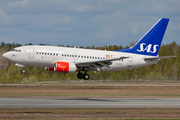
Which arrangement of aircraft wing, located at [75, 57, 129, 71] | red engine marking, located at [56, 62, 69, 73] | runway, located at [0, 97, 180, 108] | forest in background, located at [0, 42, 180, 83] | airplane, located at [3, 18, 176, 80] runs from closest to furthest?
1. runway, located at [0, 97, 180, 108]
2. red engine marking, located at [56, 62, 69, 73]
3. airplane, located at [3, 18, 176, 80]
4. aircraft wing, located at [75, 57, 129, 71]
5. forest in background, located at [0, 42, 180, 83]

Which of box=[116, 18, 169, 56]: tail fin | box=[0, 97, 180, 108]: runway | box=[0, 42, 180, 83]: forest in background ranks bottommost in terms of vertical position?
box=[0, 97, 180, 108]: runway

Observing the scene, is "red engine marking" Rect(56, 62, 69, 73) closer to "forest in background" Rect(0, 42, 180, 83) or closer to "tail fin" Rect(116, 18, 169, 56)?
"tail fin" Rect(116, 18, 169, 56)

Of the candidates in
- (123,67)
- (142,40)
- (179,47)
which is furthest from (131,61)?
(179,47)

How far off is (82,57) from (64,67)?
383 centimetres

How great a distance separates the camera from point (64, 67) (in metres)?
44.0

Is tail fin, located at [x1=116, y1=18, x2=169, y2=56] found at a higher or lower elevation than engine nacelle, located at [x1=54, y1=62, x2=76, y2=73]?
higher

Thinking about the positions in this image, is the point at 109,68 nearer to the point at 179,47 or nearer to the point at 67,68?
the point at 67,68

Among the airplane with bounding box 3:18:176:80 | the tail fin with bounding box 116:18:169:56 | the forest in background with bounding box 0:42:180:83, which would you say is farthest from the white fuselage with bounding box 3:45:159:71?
the forest in background with bounding box 0:42:180:83

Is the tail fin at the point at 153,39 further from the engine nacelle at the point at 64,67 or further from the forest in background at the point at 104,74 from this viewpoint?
the forest in background at the point at 104,74

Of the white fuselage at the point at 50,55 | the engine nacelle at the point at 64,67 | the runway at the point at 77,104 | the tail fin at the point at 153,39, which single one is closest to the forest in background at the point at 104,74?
the tail fin at the point at 153,39

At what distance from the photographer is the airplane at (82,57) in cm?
4441

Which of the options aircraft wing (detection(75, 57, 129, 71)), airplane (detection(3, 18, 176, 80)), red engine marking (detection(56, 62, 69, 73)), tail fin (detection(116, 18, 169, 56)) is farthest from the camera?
tail fin (detection(116, 18, 169, 56))

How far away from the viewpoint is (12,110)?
82.2ft

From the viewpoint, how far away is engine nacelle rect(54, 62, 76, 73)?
4369 centimetres
